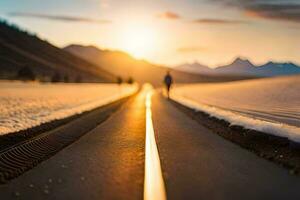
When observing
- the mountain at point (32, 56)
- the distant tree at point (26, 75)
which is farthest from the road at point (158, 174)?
the mountain at point (32, 56)

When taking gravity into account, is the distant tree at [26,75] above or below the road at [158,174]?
below

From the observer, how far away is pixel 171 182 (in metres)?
6.11

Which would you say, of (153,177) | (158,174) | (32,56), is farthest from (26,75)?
(32,56)

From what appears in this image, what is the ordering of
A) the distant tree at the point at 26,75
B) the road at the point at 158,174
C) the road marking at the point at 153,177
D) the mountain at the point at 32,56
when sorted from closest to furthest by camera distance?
1. the road marking at the point at 153,177
2. the road at the point at 158,174
3. the distant tree at the point at 26,75
4. the mountain at the point at 32,56

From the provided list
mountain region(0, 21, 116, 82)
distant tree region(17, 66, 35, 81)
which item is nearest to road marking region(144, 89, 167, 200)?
distant tree region(17, 66, 35, 81)

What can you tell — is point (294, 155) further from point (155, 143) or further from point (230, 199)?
point (230, 199)

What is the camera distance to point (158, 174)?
661 cm

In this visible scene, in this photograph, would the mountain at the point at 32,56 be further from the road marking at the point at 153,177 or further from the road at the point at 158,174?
the road marking at the point at 153,177

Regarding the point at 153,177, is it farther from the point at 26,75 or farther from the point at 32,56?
the point at 32,56

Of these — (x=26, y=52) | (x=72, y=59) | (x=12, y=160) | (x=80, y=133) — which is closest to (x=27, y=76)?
(x=80, y=133)

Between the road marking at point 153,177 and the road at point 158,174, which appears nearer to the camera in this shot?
the road marking at point 153,177

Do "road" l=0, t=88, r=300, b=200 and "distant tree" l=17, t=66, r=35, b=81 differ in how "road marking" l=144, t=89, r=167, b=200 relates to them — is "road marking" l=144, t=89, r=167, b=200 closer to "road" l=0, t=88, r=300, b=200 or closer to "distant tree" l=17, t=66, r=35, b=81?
"road" l=0, t=88, r=300, b=200

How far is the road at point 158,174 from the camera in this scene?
18.2 ft

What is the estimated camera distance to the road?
5.55 metres
